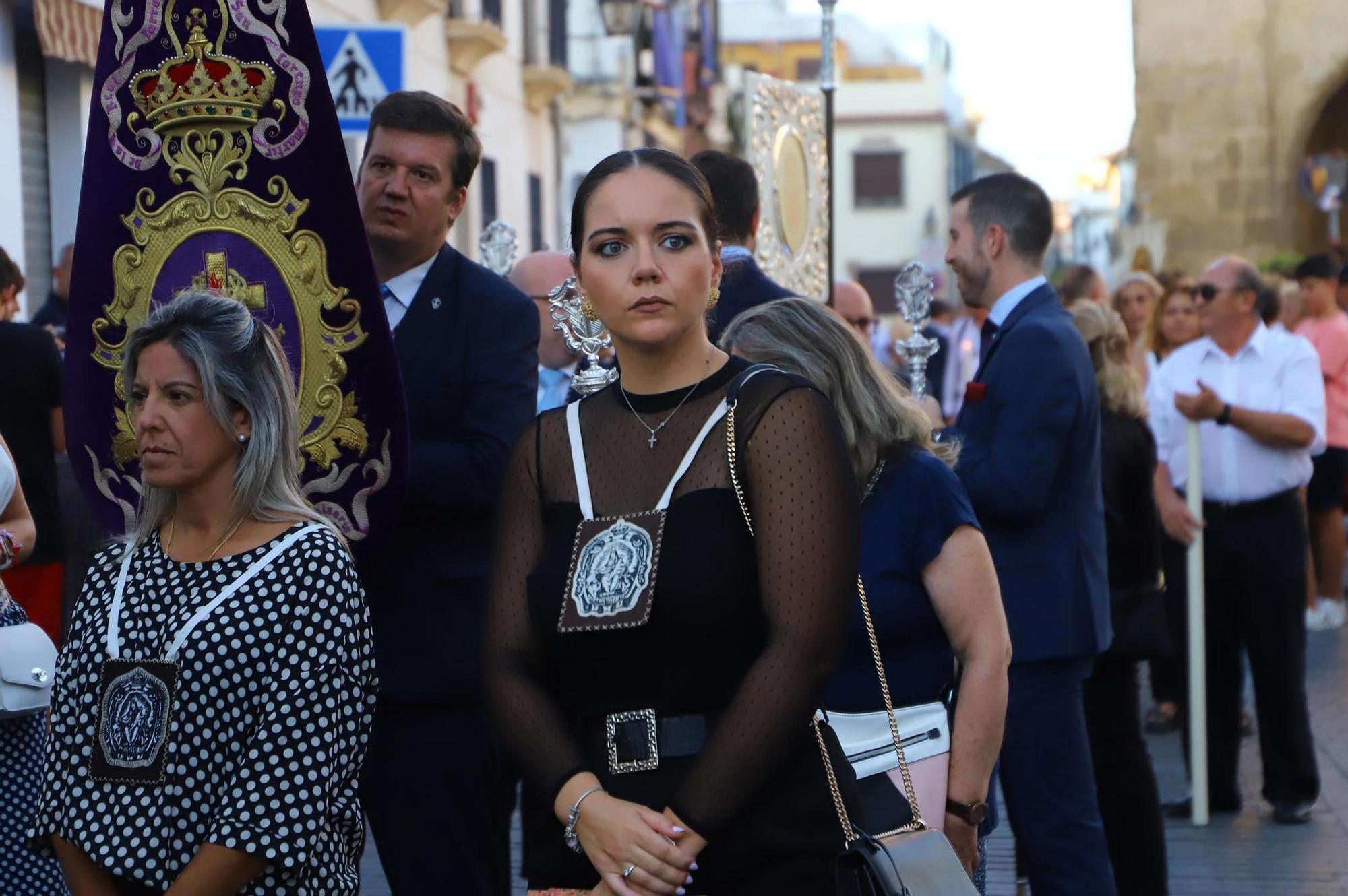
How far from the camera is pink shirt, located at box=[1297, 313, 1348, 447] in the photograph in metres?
12.7

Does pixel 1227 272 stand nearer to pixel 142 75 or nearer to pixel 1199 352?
pixel 1199 352

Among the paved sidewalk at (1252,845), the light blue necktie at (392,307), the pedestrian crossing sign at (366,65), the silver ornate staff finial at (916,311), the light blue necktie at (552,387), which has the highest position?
the pedestrian crossing sign at (366,65)

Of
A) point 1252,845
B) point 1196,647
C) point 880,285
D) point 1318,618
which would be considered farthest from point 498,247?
point 880,285

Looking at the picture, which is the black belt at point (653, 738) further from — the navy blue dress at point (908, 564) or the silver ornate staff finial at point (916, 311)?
the silver ornate staff finial at point (916, 311)

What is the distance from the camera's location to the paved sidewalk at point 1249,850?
687 centimetres

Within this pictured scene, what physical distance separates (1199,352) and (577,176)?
2125 centimetres

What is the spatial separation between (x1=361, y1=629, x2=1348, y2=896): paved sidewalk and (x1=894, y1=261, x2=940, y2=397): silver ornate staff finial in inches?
70.6

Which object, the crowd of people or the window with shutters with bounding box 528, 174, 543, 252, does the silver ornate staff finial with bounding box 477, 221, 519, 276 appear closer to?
the crowd of people

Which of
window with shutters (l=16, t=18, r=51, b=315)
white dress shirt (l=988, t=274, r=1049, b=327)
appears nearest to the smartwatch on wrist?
white dress shirt (l=988, t=274, r=1049, b=327)

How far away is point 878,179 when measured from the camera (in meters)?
66.6

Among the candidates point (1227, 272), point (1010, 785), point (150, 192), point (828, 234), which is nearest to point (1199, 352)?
point (1227, 272)

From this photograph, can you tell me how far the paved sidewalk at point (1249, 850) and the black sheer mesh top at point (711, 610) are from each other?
4.10m

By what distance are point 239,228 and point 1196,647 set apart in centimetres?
483

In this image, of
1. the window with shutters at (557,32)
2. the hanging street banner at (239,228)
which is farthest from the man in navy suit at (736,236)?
the window with shutters at (557,32)
